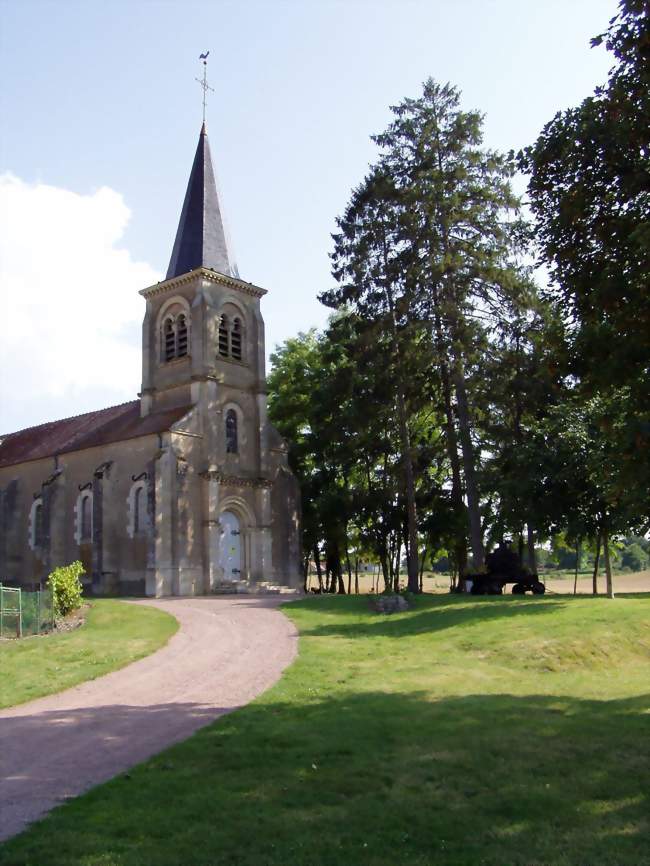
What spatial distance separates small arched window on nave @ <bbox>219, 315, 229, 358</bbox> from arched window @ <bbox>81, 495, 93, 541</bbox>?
31.5 ft

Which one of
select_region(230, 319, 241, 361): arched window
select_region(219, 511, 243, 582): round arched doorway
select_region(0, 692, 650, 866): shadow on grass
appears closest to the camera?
select_region(0, 692, 650, 866): shadow on grass

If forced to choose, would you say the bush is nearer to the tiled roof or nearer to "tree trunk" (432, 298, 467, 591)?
the tiled roof

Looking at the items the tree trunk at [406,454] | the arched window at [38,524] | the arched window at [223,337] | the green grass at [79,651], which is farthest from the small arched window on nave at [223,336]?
the green grass at [79,651]

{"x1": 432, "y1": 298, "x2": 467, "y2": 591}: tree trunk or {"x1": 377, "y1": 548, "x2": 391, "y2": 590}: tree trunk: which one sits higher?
{"x1": 432, "y1": 298, "x2": 467, "y2": 591}: tree trunk

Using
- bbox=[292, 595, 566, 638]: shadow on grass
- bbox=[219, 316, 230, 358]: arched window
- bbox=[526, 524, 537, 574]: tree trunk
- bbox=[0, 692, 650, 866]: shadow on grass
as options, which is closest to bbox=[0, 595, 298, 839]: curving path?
bbox=[0, 692, 650, 866]: shadow on grass

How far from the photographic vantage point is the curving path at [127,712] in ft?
26.3

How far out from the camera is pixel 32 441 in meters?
45.1

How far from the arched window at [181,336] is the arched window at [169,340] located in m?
0.29

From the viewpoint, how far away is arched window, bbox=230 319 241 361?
38094mm

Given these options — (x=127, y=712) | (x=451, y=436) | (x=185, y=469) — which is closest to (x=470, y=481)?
(x=451, y=436)

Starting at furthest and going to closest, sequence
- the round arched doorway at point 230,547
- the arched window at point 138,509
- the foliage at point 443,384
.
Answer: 1. the round arched doorway at point 230,547
2. the arched window at point 138,509
3. the foliage at point 443,384

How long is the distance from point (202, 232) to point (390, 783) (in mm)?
33887

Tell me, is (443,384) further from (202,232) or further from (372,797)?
(372,797)

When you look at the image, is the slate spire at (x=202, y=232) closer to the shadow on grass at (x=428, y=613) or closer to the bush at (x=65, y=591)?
the bush at (x=65, y=591)
